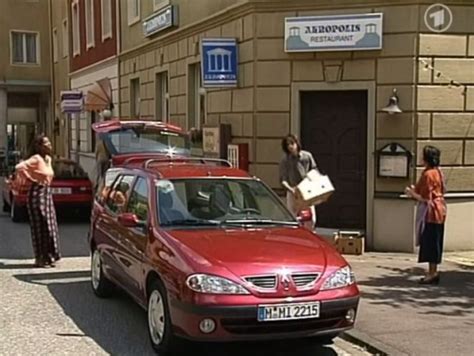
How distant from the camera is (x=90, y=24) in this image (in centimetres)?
2641

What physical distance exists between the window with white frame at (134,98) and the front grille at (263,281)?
15690 millimetres

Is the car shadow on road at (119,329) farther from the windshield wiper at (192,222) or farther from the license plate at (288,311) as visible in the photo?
the windshield wiper at (192,222)

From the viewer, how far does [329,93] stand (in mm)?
11953

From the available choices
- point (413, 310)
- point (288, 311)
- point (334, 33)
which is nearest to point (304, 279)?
point (288, 311)

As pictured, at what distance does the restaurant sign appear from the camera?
11383 millimetres

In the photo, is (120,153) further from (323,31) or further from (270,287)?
(270,287)

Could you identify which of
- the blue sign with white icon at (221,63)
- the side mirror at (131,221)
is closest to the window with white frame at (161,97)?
the blue sign with white icon at (221,63)

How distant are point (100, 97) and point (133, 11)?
3.78 m

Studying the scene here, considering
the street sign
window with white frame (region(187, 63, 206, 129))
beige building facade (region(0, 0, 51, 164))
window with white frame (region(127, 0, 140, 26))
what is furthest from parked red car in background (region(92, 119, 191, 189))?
beige building facade (region(0, 0, 51, 164))

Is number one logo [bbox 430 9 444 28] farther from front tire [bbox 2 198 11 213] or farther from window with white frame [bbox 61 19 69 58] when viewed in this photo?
window with white frame [bbox 61 19 69 58]

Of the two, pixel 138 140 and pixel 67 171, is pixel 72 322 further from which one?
pixel 67 171

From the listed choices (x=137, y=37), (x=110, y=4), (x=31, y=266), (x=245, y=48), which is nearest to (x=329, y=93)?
(x=245, y=48)

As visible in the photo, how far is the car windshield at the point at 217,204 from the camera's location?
6.46 metres

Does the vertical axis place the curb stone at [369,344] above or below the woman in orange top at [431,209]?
below
